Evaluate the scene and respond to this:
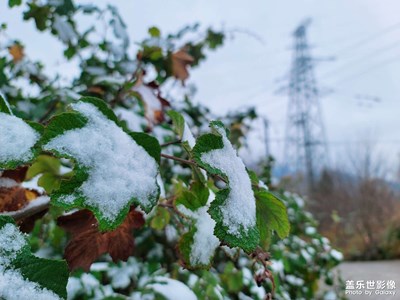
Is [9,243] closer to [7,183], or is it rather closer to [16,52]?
[7,183]

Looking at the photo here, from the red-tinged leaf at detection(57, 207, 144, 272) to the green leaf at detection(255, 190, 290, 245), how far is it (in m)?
0.18

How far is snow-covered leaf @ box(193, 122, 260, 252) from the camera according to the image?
412 millimetres

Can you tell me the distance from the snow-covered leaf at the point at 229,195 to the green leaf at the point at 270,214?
0.06m

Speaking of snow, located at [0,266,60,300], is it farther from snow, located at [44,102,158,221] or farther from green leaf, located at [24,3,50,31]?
green leaf, located at [24,3,50,31]

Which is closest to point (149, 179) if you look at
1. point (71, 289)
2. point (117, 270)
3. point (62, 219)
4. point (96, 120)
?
point (96, 120)

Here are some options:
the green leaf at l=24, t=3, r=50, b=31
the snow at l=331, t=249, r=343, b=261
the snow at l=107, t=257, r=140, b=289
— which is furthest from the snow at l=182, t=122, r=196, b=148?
the snow at l=331, t=249, r=343, b=261

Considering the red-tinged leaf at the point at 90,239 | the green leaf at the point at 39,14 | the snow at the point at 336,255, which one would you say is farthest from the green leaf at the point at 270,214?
the snow at the point at 336,255

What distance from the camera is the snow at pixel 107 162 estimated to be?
41 centimetres

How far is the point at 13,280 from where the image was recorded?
33cm

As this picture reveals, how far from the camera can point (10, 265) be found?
0.34 meters

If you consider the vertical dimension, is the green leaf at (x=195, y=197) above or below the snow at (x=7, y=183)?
below

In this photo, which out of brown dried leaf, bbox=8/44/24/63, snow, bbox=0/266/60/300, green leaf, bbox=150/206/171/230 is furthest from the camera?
brown dried leaf, bbox=8/44/24/63

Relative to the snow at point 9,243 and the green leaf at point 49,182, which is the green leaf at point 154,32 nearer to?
the green leaf at point 49,182

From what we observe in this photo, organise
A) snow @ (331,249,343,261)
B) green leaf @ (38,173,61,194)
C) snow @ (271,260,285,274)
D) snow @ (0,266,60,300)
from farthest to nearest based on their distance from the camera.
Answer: snow @ (331,249,343,261) → snow @ (271,260,285,274) → green leaf @ (38,173,61,194) → snow @ (0,266,60,300)
